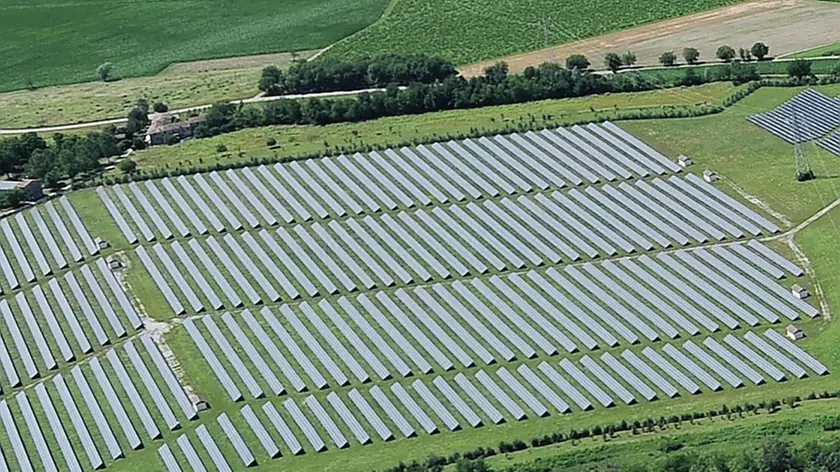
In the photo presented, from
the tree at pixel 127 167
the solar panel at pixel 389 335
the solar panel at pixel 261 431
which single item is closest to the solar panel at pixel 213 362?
the solar panel at pixel 261 431

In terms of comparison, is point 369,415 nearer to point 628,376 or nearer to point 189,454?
point 189,454

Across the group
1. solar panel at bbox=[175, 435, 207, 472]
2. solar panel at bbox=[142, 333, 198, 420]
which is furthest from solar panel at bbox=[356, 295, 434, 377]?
solar panel at bbox=[175, 435, 207, 472]

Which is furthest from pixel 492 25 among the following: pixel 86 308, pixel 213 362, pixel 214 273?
pixel 213 362

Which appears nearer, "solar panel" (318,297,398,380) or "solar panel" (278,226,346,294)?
"solar panel" (318,297,398,380)

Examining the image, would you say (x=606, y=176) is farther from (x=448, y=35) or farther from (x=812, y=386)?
(x=448, y=35)

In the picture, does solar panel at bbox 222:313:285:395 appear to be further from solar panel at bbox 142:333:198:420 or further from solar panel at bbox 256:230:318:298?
solar panel at bbox 256:230:318:298
